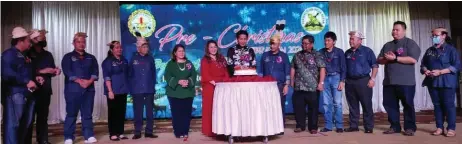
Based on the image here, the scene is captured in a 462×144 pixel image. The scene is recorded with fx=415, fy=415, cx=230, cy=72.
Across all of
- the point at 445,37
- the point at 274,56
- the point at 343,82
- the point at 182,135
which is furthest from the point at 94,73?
the point at 445,37

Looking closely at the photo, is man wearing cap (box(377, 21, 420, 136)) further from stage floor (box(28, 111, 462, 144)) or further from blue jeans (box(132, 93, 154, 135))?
blue jeans (box(132, 93, 154, 135))

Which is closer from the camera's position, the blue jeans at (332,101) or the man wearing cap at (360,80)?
the man wearing cap at (360,80)

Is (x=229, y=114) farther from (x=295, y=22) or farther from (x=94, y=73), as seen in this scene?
(x=295, y=22)

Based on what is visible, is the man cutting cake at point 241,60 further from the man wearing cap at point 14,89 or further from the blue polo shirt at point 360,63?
the man wearing cap at point 14,89

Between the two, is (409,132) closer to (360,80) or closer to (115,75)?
(360,80)

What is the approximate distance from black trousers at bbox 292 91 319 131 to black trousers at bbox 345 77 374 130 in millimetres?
394

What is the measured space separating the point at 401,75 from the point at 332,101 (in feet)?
2.89

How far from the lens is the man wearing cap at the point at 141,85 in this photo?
15.3 feet

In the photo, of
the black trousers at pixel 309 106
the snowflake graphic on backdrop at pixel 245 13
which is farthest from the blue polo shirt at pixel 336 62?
the snowflake graphic on backdrop at pixel 245 13

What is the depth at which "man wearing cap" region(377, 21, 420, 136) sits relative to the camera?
14.4ft

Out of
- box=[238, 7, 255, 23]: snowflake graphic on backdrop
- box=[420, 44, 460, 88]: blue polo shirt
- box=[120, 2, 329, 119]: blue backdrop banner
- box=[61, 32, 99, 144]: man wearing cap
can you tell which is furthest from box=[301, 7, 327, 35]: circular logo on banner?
box=[61, 32, 99, 144]: man wearing cap

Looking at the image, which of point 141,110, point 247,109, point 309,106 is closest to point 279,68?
point 309,106

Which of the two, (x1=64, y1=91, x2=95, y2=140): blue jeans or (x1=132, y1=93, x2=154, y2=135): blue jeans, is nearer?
(x1=64, y1=91, x2=95, y2=140): blue jeans

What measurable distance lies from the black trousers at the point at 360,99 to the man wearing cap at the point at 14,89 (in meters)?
3.35
